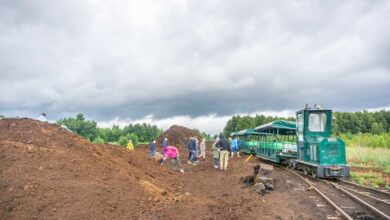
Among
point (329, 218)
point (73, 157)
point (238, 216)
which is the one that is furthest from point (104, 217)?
point (329, 218)

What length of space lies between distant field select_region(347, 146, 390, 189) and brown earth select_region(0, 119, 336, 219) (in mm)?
4669

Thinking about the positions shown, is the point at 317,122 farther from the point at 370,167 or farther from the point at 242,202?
the point at 242,202

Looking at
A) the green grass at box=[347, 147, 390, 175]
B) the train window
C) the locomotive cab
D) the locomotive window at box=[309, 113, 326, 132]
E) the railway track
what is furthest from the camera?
the green grass at box=[347, 147, 390, 175]

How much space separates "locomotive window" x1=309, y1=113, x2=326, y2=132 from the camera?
61.4ft

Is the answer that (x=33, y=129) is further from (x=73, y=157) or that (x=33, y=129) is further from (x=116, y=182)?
(x=116, y=182)

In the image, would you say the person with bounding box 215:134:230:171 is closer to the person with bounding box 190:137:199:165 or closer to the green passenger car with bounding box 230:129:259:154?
the person with bounding box 190:137:199:165

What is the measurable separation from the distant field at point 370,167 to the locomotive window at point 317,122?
2.98 m

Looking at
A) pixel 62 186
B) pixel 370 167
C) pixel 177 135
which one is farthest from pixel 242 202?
Result: pixel 177 135

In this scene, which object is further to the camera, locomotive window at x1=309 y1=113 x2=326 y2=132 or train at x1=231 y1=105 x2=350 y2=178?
locomotive window at x1=309 y1=113 x2=326 y2=132

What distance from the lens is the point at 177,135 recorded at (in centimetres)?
5522

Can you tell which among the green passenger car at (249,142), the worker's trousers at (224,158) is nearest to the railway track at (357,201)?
the worker's trousers at (224,158)

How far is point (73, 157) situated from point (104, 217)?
13.8 feet

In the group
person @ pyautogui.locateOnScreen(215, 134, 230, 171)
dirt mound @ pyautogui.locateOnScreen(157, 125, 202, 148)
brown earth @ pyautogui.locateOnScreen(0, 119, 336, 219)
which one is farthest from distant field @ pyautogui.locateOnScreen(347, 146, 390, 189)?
dirt mound @ pyautogui.locateOnScreen(157, 125, 202, 148)

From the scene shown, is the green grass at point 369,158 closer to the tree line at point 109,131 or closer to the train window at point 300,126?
the train window at point 300,126
